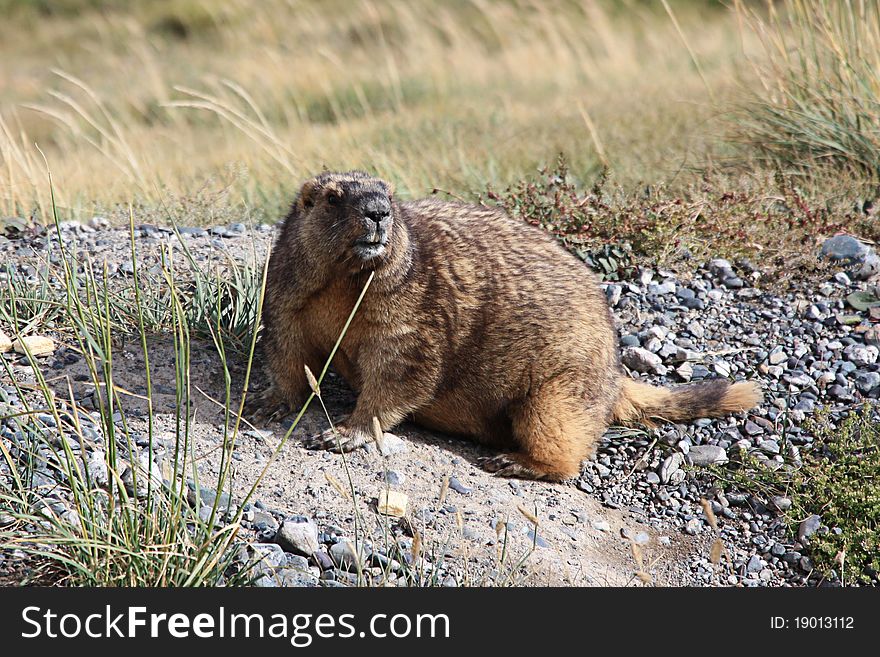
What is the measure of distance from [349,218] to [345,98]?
30.8 feet

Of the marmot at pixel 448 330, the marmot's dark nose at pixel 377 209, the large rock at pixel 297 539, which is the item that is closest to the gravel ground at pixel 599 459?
the large rock at pixel 297 539

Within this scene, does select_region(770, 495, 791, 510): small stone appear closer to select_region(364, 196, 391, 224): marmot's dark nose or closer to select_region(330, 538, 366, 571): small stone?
select_region(330, 538, 366, 571): small stone

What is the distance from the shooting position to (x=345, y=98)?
530 inches

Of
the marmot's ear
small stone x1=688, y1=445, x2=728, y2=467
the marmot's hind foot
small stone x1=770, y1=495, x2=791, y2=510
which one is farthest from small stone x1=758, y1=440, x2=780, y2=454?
the marmot's ear

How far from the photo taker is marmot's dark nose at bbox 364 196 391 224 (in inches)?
175

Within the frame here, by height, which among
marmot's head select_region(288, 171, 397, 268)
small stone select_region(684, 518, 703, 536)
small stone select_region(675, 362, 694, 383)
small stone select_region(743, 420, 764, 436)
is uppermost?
marmot's head select_region(288, 171, 397, 268)

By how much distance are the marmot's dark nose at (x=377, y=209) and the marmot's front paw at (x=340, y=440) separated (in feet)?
3.54

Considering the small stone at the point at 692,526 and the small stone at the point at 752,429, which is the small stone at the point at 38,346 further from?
the small stone at the point at 752,429

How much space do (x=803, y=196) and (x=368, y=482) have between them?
4.48 metres

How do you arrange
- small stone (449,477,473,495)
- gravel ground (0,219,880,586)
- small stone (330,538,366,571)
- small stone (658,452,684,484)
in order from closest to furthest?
small stone (330,538,366,571), gravel ground (0,219,880,586), small stone (449,477,473,495), small stone (658,452,684,484)

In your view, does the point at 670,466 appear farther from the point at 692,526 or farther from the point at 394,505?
the point at 394,505

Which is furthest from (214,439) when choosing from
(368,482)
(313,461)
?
(368,482)

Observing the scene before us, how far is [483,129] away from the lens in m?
9.83

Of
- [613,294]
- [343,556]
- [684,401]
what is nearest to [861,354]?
[684,401]
